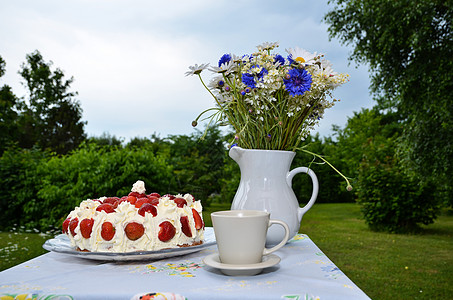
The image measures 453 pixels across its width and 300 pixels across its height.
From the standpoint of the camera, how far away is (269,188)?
1.28 m

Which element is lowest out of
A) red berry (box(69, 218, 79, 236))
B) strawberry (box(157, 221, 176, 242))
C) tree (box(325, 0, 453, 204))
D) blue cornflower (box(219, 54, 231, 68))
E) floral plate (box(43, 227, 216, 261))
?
floral plate (box(43, 227, 216, 261))

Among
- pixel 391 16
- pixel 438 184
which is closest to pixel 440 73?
pixel 391 16

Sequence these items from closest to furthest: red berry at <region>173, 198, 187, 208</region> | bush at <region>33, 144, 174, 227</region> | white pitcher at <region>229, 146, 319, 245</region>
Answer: red berry at <region>173, 198, 187, 208</region> → white pitcher at <region>229, 146, 319, 245</region> → bush at <region>33, 144, 174, 227</region>

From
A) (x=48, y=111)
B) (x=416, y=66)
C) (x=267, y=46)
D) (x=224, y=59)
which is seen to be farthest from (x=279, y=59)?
(x=48, y=111)

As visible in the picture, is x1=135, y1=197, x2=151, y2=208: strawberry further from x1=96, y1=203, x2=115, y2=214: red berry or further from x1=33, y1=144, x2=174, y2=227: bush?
x1=33, y1=144, x2=174, y2=227: bush

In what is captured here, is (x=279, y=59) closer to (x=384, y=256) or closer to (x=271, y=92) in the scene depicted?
(x=271, y=92)

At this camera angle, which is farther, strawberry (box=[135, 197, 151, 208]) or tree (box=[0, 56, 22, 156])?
tree (box=[0, 56, 22, 156])

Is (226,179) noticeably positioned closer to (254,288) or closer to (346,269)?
(346,269)

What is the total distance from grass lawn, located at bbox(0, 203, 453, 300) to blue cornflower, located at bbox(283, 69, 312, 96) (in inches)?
130

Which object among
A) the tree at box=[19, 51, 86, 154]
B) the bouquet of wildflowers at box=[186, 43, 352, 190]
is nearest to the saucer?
the bouquet of wildflowers at box=[186, 43, 352, 190]

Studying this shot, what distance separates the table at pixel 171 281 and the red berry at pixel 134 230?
8cm

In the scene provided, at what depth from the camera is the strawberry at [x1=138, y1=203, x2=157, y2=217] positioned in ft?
3.49

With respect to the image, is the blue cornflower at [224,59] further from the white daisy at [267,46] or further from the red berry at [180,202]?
the red berry at [180,202]

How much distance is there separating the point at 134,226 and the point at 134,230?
11mm
